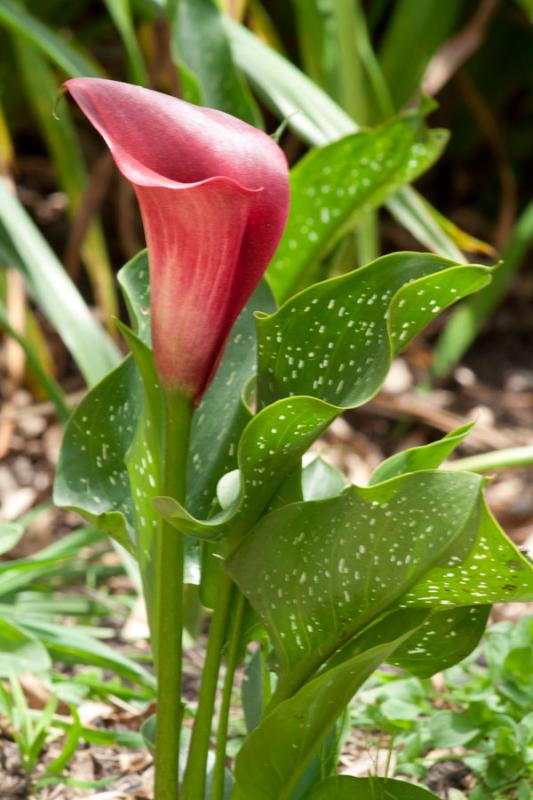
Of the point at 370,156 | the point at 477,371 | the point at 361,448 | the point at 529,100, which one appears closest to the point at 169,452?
the point at 370,156

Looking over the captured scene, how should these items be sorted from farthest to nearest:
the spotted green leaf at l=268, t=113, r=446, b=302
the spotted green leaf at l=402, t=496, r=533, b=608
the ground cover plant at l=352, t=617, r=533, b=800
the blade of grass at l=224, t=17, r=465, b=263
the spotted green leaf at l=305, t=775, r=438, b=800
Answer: the blade of grass at l=224, t=17, r=465, b=263, the spotted green leaf at l=268, t=113, r=446, b=302, the ground cover plant at l=352, t=617, r=533, b=800, the spotted green leaf at l=305, t=775, r=438, b=800, the spotted green leaf at l=402, t=496, r=533, b=608

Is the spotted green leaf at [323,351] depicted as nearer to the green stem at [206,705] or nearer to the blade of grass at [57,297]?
the green stem at [206,705]

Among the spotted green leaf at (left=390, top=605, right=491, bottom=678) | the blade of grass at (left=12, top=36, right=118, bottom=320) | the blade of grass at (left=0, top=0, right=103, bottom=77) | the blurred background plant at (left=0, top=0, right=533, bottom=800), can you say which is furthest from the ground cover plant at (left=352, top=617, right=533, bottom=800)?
the blade of grass at (left=12, top=36, right=118, bottom=320)

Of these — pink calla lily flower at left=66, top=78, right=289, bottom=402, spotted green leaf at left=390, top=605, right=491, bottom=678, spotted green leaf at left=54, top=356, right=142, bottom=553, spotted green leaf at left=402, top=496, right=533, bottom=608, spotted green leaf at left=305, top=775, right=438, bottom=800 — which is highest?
pink calla lily flower at left=66, top=78, right=289, bottom=402

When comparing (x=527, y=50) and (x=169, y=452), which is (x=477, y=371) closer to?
(x=527, y=50)

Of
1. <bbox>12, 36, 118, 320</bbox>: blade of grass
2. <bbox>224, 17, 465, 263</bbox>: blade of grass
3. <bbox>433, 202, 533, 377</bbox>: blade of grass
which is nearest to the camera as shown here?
<bbox>224, 17, 465, 263</bbox>: blade of grass

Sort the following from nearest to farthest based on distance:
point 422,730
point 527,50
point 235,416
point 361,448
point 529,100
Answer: point 235,416 < point 422,730 < point 361,448 < point 527,50 < point 529,100

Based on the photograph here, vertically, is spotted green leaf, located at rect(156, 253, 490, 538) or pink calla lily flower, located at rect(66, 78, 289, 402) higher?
pink calla lily flower, located at rect(66, 78, 289, 402)

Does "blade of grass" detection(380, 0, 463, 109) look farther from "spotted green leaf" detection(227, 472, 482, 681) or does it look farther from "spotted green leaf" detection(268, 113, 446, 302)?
"spotted green leaf" detection(227, 472, 482, 681)
